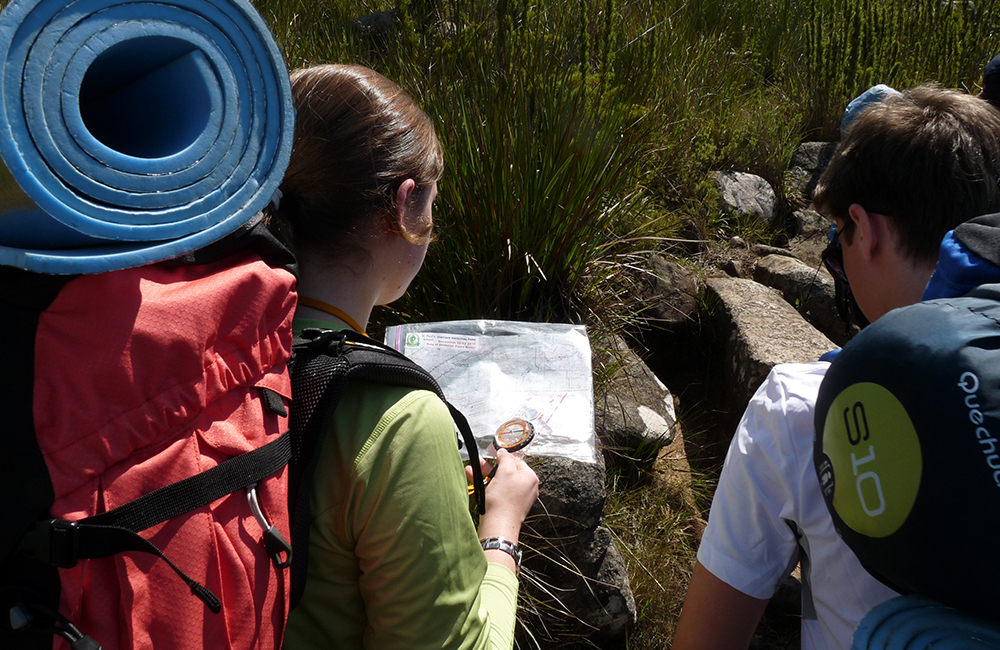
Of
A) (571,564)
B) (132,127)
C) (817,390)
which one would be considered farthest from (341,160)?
(571,564)

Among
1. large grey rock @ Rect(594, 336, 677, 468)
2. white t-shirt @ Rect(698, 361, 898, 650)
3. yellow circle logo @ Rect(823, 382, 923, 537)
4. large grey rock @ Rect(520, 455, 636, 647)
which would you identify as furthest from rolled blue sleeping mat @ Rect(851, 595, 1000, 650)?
large grey rock @ Rect(594, 336, 677, 468)

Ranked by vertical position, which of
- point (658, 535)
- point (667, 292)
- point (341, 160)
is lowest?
point (658, 535)

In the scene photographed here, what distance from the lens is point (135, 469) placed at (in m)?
0.72

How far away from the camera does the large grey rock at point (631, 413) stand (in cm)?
269

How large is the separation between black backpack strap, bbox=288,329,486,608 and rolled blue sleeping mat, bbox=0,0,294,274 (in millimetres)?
265

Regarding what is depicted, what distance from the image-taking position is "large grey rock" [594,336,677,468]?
269 centimetres

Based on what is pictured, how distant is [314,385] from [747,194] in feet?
14.2

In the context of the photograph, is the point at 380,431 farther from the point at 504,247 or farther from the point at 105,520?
the point at 504,247

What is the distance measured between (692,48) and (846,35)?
1468 millimetres

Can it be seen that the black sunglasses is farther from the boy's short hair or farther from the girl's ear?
the girl's ear

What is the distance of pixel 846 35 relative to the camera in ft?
18.0

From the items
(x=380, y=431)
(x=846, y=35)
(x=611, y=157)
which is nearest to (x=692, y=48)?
(x=846, y=35)

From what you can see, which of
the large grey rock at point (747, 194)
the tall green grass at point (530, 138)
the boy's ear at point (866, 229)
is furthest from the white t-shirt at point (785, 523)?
the large grey rock at point (747, 194)

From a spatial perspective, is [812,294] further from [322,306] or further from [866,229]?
[322,306]
